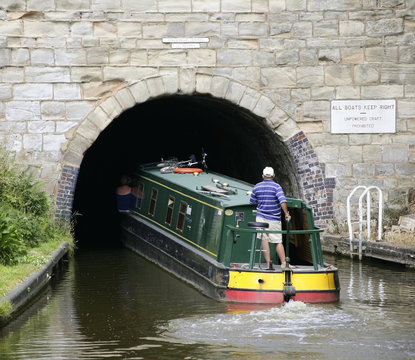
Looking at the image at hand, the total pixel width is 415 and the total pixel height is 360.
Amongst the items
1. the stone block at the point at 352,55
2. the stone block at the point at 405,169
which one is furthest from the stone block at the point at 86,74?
the stone block at the point at 405,169

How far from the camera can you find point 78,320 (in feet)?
32.7

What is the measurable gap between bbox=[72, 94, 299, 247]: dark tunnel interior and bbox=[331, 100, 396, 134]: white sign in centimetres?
108

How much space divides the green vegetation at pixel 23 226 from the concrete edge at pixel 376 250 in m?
4.33

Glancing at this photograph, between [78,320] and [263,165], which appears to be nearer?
[78,320]

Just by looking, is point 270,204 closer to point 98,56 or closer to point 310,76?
point 310,76

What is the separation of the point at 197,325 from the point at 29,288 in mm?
2275

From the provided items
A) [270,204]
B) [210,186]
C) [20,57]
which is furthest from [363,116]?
[20,57]

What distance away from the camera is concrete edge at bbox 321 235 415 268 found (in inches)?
532

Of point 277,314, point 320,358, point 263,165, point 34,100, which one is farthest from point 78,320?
point 263,165

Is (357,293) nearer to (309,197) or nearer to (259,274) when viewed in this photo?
(259,274)

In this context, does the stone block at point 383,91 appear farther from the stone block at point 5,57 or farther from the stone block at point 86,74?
the stone block at point 5,57

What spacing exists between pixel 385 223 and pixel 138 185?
4.55 meters

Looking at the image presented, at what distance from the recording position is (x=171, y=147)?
24.1 m

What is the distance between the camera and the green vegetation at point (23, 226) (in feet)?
37.4
